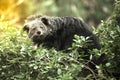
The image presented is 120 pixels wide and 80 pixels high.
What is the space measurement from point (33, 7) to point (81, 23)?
1204 cm

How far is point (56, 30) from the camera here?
7273 mm

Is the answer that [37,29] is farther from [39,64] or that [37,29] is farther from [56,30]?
[39,64]

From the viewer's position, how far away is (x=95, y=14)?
20.0 m

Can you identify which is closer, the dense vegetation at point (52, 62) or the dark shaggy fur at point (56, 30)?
the dense vegetation at point (52, 62)

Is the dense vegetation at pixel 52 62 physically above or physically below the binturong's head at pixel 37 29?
below

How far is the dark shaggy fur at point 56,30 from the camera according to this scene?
716cm

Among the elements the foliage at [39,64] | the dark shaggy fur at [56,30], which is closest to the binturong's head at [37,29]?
the dark shaggy fur at [56,30]

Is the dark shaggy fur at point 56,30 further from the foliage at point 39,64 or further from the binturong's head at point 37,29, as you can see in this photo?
the foliage at point 39,64

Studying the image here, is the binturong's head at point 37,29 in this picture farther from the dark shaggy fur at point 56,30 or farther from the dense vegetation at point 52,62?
the dense vegetation at point 52,62

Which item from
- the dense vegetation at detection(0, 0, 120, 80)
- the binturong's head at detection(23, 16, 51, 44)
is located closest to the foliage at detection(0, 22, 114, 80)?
the dense vegetation at detection(0, 0, 120, 80)

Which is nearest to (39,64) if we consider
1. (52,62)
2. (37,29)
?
(52,62)

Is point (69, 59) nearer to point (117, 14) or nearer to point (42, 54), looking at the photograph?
point (42, 54)

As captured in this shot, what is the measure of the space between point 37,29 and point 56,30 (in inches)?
11.0

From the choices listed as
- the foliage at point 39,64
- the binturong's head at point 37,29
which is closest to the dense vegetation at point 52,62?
the foliage at point 39,64
